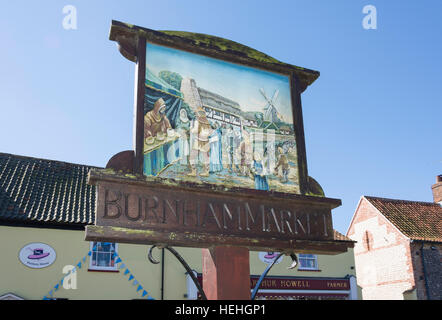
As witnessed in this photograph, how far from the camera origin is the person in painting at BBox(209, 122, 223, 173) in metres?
5.12

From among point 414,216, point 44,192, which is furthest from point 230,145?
point 414,216

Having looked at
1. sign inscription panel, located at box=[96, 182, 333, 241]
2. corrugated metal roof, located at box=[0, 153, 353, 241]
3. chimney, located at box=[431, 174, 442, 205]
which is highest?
chimney, located at box=[431, 174, 442, 205]

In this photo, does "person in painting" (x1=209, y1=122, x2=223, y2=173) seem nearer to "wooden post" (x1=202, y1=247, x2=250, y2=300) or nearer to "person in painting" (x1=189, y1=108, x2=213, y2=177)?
"person in painting" (x1=189, y1=108, x2=213, y2=177)

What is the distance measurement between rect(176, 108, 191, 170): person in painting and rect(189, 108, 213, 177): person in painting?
0.05 metres

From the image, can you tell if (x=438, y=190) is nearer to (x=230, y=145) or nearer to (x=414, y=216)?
(x=414, y=216)

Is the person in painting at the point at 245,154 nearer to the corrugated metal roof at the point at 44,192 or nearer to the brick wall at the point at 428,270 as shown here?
the corrugated metal roof at the point at 44,192

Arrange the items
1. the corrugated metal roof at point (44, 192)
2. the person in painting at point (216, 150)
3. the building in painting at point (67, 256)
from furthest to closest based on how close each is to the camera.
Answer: the corrugated metal roof at point (44, 192) < the building in painting at point (67, 256) < the person in painting at point (216, 150)

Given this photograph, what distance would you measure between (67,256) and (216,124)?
10866mm

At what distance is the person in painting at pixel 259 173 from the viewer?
5.30 metres

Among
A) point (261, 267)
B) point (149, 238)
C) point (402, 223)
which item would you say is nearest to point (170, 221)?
point (149, 238)

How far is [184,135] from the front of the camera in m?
5.03
